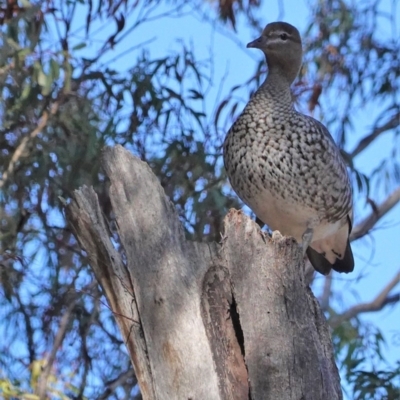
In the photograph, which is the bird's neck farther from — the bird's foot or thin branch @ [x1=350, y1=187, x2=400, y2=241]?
thin branch @ [x1=350, y1=187, x2=400, y2=241]

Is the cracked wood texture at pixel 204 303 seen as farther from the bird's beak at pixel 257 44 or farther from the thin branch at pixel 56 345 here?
the thin branch at pixel 56 345

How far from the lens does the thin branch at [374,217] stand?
852 cm

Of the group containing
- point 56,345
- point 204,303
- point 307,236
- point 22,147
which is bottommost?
point 204,303

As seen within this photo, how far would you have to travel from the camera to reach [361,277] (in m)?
8.33

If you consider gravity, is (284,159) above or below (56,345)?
below

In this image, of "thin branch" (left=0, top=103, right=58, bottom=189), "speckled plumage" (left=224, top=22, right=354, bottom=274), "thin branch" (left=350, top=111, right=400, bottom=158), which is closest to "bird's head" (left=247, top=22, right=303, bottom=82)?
"speckled plumage" (left=224, top=22, right=354, bottom=274)

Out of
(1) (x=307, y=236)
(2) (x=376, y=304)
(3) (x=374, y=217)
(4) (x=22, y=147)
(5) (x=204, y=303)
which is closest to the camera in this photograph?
(5) (x=204, y=303)

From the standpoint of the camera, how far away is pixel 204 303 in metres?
4.11

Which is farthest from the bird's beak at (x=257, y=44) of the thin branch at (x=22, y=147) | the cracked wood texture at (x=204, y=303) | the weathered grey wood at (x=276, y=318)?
the weathered grey wood at (x=276, y=318)

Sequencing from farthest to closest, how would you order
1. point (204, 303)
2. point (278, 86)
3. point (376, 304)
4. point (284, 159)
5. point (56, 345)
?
1. point (376, 304)
2. point (56, 345)
3. point (278, 86)
4. point (284, 159)
5. point (204, 303)

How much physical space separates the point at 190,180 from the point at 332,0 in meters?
2.59

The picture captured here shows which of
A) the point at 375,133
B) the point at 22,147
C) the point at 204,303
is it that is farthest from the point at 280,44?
the point at 375,133

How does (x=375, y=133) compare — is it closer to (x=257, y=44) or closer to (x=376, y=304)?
(x=376, y=304)

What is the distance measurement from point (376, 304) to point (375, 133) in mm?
1337
